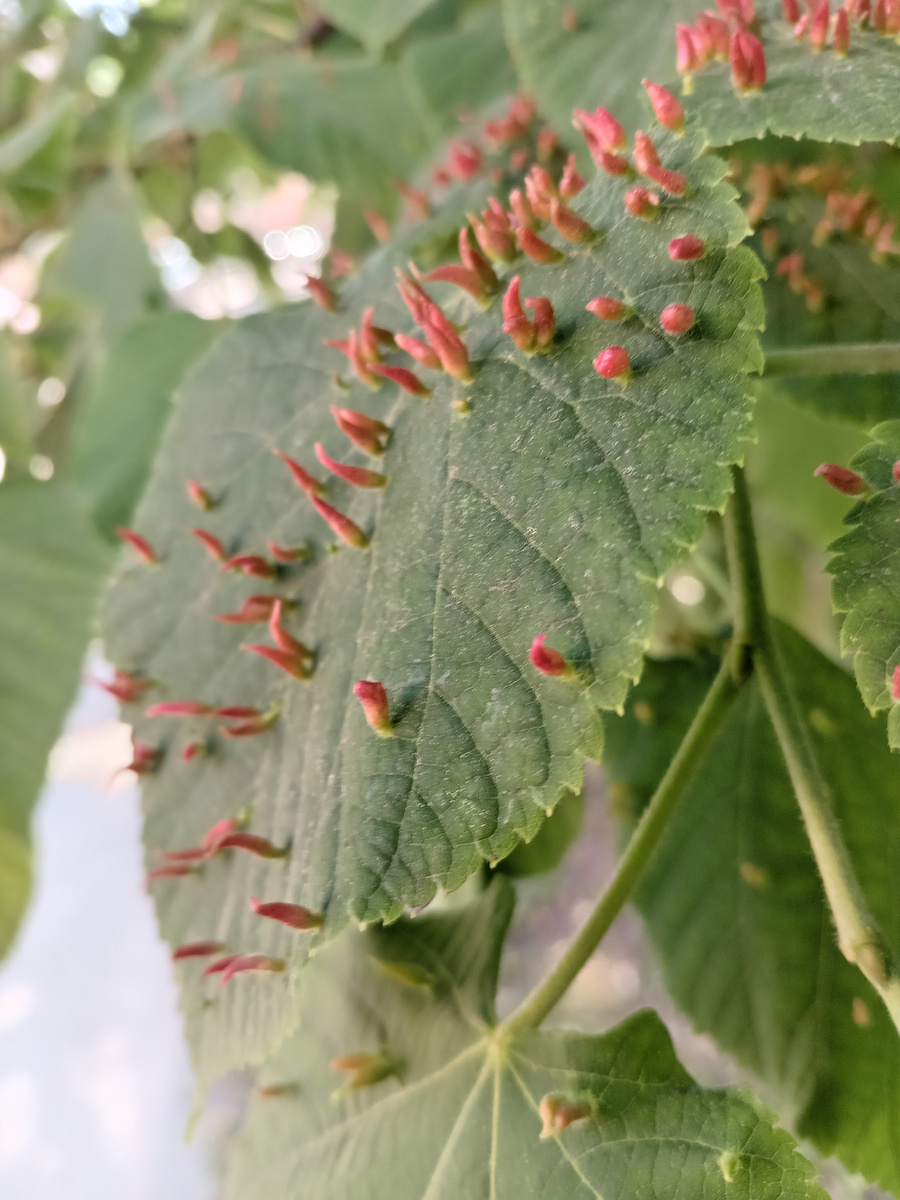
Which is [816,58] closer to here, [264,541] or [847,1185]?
[264,541]

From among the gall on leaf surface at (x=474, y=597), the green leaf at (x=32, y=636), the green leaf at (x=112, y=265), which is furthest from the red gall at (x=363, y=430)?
the green leaf at (x=112, y=265)

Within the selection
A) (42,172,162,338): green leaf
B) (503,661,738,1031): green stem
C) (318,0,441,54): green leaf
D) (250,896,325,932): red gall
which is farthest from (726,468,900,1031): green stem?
(42,172,162,338): green leaf

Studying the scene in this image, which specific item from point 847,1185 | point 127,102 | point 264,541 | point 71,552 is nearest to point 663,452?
point 264,541

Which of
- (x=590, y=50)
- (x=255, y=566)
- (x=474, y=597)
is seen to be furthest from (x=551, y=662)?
(x=590, y=50)

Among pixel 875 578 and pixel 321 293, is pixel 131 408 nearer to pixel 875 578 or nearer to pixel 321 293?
pixel 321 293

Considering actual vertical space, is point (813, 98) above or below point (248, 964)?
above

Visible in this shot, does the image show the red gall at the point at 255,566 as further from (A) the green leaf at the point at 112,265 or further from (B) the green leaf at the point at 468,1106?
(A) the green leaf at the point at 112,265
